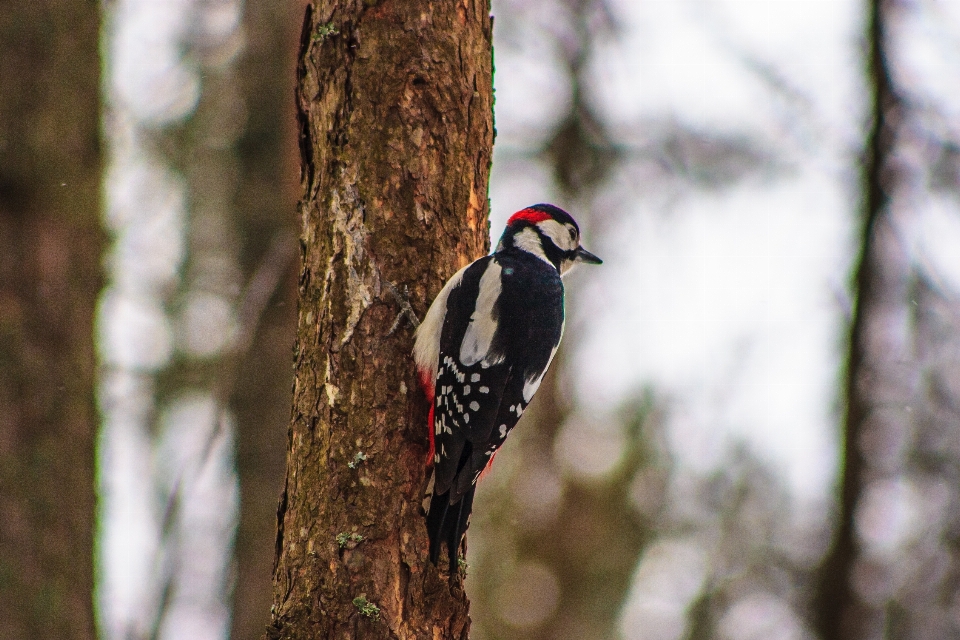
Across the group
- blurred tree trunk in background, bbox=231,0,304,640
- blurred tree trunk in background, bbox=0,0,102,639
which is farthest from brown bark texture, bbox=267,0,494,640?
blurred tree trunk in background, bbox=231,0,304,640

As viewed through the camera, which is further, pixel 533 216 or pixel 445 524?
pixel 533 216

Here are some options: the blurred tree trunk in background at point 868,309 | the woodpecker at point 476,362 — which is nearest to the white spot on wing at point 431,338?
the woodpecker at point 476,362

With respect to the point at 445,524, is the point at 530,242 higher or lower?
higher

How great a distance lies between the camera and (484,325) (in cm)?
276

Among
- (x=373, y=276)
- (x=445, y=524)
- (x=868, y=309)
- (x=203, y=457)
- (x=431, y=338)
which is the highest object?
(x=868, y=309)

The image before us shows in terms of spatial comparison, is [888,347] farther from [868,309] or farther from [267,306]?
[267,306]

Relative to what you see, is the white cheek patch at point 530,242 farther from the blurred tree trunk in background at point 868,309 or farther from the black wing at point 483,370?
the blurred tree trunk in background at point 868,309

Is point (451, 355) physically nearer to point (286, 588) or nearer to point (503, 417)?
point (503, 417)

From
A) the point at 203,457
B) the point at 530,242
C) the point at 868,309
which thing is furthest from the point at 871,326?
the point at 203,457

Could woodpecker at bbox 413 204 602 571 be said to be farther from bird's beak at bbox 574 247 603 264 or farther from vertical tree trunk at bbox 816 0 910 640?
vertical tree trunk at bbox 816 0 910 640

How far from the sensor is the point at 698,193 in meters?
6.82

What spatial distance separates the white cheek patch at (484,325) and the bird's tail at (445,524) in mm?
468

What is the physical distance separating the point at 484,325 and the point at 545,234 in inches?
30.8

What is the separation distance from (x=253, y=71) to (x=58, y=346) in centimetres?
308
